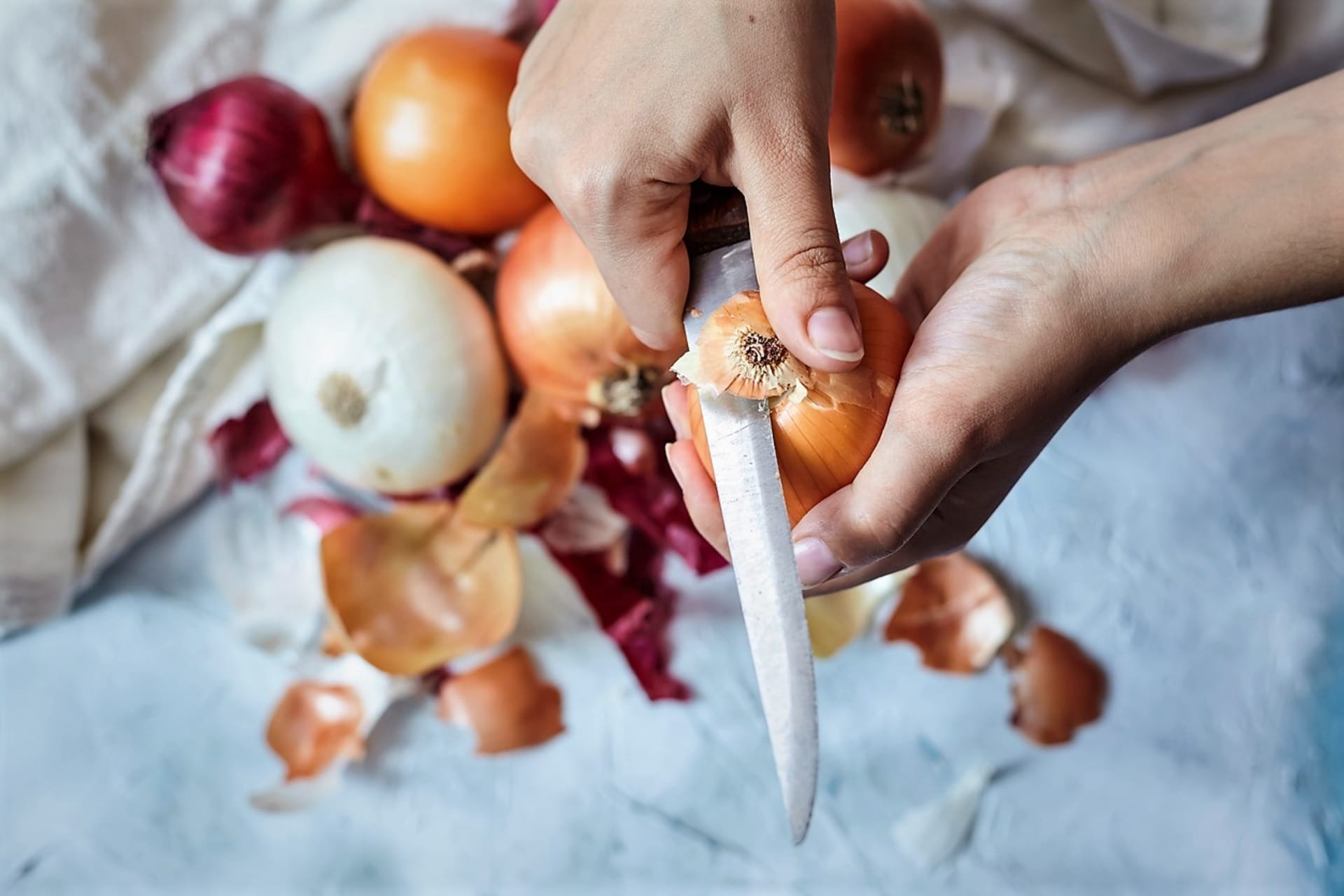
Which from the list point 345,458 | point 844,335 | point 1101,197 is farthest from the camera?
point 345,458

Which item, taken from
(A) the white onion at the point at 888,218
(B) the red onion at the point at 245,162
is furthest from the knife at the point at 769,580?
(B) the red onion at the point at 245,162

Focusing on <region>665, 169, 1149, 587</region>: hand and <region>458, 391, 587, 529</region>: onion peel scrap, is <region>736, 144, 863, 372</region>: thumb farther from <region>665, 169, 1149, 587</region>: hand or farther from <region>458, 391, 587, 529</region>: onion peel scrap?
<region>458, 391, 587, 529</region>: onion peel scrap

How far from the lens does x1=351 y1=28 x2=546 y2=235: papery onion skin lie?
794mm

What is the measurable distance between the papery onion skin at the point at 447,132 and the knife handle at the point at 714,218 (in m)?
0.30

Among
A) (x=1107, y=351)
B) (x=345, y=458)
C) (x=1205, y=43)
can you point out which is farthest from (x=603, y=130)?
(x=1205, y=43)

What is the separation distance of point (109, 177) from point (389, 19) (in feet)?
0.91

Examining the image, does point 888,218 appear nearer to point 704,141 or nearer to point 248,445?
point 704,141

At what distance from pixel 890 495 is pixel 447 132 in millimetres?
484

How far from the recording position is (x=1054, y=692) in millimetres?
869

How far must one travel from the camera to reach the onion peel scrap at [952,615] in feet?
2.91

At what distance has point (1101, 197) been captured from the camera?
0.63 metres

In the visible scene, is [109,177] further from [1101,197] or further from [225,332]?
→ [1101,197]

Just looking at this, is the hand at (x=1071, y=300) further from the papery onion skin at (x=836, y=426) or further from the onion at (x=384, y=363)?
the onion at (x=384, y=363)

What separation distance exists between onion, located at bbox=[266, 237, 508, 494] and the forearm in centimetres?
48
